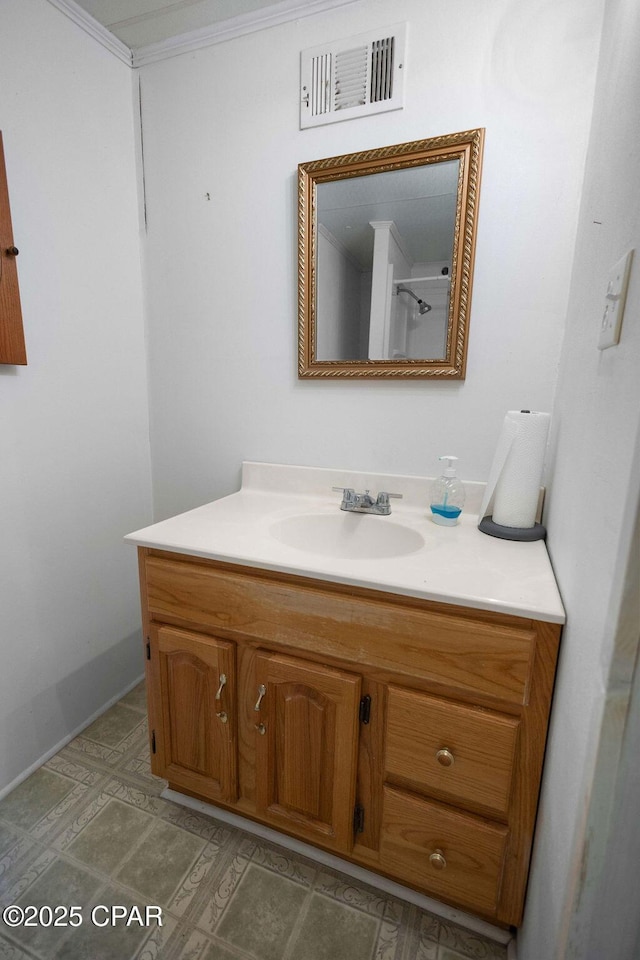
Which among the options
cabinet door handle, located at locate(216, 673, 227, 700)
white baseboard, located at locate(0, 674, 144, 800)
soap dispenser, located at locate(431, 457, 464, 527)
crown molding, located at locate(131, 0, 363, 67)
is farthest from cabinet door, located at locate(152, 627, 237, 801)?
crown molding, located at locate(131, 0, 363, 67)

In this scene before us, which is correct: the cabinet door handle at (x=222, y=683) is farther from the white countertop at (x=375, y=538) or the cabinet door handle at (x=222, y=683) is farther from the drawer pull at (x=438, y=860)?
the drawer pull at (x=438, y=860)

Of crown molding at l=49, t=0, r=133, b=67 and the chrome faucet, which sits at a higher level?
crown molding at l=49, t=0, r=133, b=67

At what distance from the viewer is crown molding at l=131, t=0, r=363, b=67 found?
45.1 inches

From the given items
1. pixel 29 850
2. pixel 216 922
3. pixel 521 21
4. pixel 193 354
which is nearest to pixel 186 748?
pixel 216 922

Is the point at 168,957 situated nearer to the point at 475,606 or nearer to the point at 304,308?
the point at 475,606

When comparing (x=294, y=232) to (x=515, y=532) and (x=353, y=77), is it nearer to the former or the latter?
(x=353, y=77)

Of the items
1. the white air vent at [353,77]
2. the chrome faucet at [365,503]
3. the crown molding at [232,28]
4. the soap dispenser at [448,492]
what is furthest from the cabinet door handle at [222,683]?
the crown molding at [232,28]

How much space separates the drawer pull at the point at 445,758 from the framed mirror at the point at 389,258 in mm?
893

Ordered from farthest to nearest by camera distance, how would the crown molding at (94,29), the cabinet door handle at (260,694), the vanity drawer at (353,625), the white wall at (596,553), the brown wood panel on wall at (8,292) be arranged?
the crown molding at (94,29)
the brown wood panel on wall at (8,292)
the cabinet door handle at (260,694)
the vanity drawer at (353,625)
the white wall at (596,553)

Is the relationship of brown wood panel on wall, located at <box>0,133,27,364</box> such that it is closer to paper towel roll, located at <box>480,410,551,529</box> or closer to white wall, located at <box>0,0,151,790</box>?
white wall, located at <box>0,0,151,790</box>

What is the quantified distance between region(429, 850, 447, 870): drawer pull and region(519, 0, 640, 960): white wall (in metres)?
0.16

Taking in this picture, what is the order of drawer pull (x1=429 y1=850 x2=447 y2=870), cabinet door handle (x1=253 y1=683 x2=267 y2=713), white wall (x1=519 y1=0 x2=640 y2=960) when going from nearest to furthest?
white wall (x1=519 y1=0 x2=640 y2=960), drawer pull (x1=429 y1=850 x2=447 y2=870), cabinet door handle (x1=253 y1=683 x2=267 y2=713)

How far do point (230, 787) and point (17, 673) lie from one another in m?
0.70

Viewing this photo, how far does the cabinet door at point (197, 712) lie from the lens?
3.23ft
